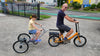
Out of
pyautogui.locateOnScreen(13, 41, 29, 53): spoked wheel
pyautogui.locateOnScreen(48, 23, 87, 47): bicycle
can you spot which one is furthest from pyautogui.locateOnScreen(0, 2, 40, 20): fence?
pyautogui.locateOnScreen(13, 41, 29, 53): spoked wheel

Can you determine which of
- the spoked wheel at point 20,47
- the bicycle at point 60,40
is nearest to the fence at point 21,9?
the bicycle at point 60,40

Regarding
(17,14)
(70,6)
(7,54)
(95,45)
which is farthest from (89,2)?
(7,54)

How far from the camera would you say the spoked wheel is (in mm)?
3848

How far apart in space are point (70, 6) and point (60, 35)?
119 feet

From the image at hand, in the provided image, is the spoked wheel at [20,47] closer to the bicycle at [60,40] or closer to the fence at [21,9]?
the bicycle at [60,40]

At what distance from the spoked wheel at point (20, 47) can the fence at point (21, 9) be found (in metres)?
7.54

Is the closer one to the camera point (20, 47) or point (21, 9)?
point (20, 47)

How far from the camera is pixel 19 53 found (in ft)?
12.8

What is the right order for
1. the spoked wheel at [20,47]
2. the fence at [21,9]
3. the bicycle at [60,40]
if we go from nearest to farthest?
the spoked wheel at [20,47] < the bicycle at [60,40] < the fence at [21,9]

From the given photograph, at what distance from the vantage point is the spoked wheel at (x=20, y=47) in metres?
3.85

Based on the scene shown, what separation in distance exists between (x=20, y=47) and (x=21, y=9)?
10.1 meters

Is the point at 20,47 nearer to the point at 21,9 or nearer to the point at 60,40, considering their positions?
the point at 60,40

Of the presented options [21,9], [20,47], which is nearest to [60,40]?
[20,47]

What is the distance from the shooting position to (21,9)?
43.4 feet
